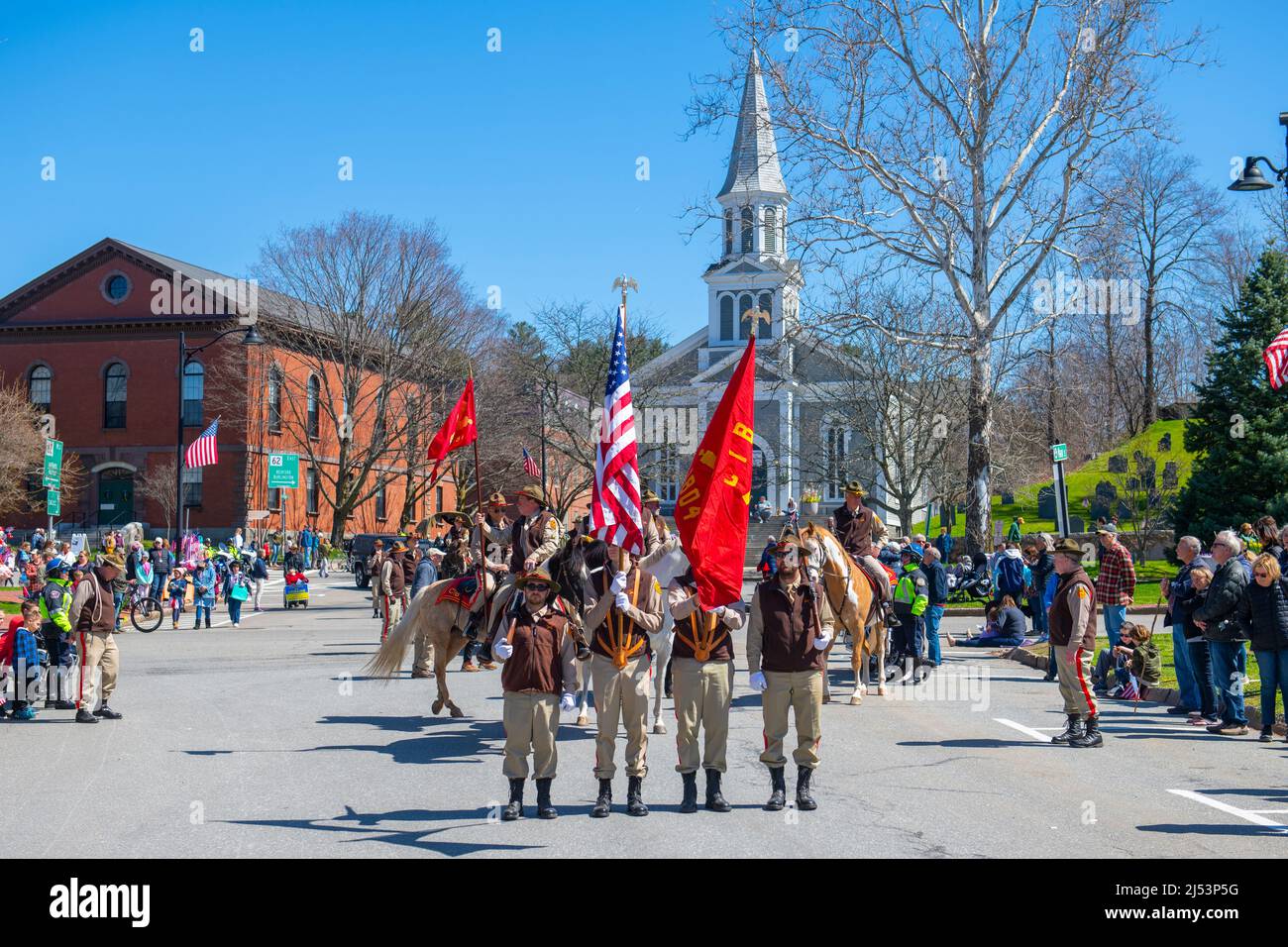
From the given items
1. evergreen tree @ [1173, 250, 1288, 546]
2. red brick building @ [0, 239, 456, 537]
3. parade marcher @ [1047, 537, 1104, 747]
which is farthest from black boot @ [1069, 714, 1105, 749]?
red brick building @ [0, 239, 456, 537]

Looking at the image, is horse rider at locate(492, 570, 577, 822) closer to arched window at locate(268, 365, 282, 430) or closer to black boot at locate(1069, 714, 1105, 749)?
black boot at locate(1069, 714, 1105, 749)

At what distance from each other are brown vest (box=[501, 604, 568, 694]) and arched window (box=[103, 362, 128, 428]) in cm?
5596

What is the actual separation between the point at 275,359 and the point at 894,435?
2799 cm

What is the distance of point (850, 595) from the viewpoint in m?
14.3

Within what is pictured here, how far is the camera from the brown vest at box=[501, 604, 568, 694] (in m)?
8.86

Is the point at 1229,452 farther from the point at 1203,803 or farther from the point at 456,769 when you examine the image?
the point at 456,769

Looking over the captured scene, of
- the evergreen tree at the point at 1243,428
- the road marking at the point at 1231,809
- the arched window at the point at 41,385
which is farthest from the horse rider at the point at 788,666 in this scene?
the arched window at the point at 41,385

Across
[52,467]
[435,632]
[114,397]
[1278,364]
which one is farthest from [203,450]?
[1278,364]

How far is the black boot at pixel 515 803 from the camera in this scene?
8734mm

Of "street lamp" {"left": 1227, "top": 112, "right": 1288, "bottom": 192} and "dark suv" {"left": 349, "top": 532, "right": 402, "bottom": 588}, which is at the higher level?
"street lamp" {"left": 1227, "top": 112, "right": 1288, "bottom": 192}

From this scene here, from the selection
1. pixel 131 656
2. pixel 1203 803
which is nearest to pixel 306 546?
pixel 131 656

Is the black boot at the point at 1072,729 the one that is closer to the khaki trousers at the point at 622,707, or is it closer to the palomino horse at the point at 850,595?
the palomino horse at the point at 850,595

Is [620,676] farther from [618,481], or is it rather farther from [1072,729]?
[1072,729]

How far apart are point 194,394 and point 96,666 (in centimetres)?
4757
